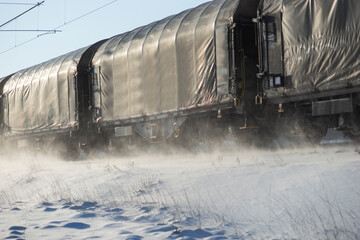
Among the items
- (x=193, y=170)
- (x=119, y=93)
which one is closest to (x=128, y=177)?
(x=193, y=170)

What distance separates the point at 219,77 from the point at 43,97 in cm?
969

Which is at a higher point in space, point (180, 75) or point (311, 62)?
point (180, 75)

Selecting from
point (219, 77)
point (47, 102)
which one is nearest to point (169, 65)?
point (219, 77)

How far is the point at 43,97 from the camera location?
1817cm

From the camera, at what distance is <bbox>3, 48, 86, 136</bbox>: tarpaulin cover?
16.5 meters

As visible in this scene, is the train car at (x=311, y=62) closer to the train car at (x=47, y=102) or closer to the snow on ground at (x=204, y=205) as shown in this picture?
the snow on ground at (x=204, y=205)

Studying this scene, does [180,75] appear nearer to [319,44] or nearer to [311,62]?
[311,62]

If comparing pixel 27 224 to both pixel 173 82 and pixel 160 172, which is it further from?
pixel 173 82

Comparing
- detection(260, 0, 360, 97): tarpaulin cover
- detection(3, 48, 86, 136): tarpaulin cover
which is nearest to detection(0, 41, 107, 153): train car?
detection(3, 48, 86, 136): tarpaulin cover

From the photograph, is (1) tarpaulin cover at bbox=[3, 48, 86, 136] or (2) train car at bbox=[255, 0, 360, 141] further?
(1) tarpaulin cover at bbox=[3, 48, 86, 136]

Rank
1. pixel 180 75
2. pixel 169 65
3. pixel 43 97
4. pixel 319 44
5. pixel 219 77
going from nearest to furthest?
pixel 319 44, pixel 219 77, pixel 180 75, pixel 169 65, pixel 43 97

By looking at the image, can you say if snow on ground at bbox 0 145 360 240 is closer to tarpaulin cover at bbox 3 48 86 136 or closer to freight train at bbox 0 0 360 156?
freight train at bbox 0 0 360 156

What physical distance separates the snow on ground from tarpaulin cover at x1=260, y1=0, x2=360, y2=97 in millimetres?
1475

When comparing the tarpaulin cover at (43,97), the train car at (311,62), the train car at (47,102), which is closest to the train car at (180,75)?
the train car at (311,62)
